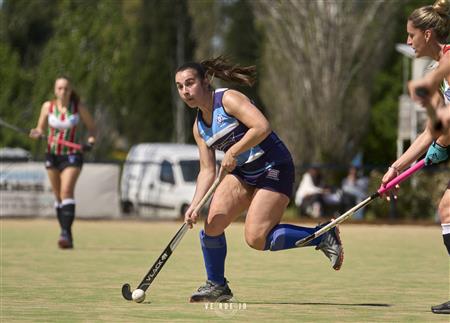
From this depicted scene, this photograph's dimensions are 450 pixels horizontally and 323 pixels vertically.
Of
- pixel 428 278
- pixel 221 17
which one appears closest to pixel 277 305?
pixel 428 278

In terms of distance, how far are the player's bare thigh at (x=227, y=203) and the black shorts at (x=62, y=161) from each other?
5.72m

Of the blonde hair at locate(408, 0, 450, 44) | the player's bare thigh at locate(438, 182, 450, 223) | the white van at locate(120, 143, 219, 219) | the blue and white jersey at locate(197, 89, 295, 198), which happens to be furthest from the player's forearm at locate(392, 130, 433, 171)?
the white van at locate(120, 143, 219, 219)

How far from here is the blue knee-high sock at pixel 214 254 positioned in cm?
912

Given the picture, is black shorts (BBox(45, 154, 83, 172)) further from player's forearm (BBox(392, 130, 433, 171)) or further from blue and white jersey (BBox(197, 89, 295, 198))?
player's forearm (BBox(392, 130, 433, 171))

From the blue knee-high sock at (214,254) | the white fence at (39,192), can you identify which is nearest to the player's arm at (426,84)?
the blue knee-high sock at (214,254)

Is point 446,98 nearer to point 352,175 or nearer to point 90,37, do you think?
point 352,175

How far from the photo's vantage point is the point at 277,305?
29.3 feet

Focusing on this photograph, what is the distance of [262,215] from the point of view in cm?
891

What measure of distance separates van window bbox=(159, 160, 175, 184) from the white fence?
2.35 m

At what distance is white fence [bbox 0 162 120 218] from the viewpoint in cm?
2367

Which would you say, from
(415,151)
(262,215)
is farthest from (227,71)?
(415,151)

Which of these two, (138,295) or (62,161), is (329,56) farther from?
(138,295)

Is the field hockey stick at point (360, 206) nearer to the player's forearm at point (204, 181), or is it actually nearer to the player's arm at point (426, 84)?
the player's forearm at point (204, 181)

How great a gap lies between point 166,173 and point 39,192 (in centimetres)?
377
